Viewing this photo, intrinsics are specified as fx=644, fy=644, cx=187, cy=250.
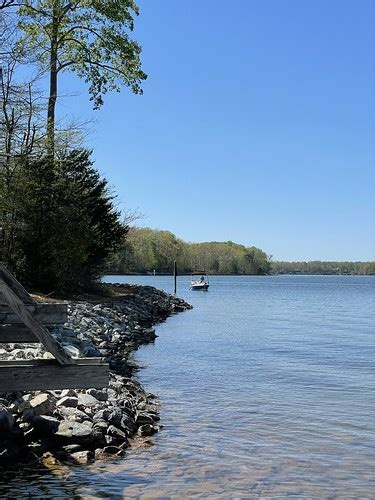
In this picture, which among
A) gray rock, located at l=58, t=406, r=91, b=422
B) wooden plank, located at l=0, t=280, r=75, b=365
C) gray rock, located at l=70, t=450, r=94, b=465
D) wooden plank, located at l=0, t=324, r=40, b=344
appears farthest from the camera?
gray rock, located at l=58, t=406, r=91, b=422

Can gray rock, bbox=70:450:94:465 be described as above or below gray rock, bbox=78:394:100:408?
below

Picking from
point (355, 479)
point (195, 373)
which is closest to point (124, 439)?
point (355, 479)

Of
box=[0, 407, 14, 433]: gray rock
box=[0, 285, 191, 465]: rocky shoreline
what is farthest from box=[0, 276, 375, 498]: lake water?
box=[0, 407, 14, 433]: gray rock

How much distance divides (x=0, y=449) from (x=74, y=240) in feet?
58.7

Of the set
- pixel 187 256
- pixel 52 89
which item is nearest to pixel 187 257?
pixel 187 256

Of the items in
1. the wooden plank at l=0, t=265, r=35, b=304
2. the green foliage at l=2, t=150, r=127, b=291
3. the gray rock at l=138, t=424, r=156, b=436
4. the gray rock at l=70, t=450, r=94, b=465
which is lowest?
the gray rock at l=138, t=424, r=156, b=436

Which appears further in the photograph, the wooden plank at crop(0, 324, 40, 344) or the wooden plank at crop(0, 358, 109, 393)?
the wooden plank at crop(0, 324, 40, 344)

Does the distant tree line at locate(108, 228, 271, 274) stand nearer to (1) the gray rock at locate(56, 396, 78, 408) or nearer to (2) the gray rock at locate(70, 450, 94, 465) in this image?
(1) the gray rock at locate(56, 396, 78, 408)

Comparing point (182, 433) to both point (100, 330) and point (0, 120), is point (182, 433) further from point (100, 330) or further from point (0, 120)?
point (0, 120)

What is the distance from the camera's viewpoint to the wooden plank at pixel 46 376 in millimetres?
5699

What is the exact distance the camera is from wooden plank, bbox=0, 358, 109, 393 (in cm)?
570

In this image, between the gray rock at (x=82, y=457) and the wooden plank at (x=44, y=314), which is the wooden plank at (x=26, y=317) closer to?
the wooden plank at (x=44, y=314)

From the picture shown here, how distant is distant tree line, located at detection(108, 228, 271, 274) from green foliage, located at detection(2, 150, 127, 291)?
65.8 meters

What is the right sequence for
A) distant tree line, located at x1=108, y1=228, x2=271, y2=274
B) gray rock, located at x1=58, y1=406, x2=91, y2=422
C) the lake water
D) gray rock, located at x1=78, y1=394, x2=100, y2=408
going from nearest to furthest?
1. the lake water
2. gray rock, located at x1=58, y1=406, x2=91, y2=422
3. gray rock, located at x1=78, y1=394, x2=100, y2=408
4. distant tree line, located at x1=108, y1=228, x2=271, y2=274
